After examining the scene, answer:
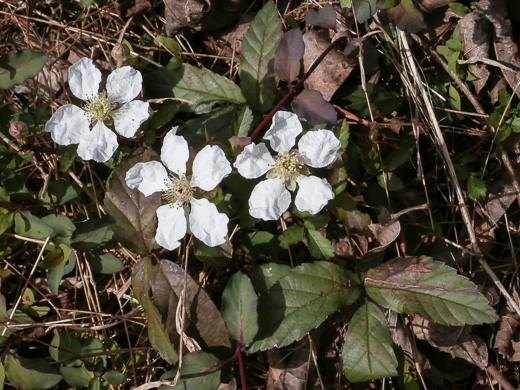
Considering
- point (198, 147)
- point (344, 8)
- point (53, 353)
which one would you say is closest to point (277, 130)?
point (198, 147)

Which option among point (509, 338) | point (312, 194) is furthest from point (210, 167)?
point (509, 338)

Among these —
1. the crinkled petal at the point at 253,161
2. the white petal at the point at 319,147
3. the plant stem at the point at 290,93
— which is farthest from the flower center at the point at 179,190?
the white petal at the point at 319,147

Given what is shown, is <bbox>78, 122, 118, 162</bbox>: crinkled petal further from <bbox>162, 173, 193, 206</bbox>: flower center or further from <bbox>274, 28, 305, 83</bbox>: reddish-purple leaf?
<bbox>274, 28, 305, 83</bbox>: reddish-purple leaf

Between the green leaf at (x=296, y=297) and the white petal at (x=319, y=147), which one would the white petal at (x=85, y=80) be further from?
the green leaf at (x=296, y=297)

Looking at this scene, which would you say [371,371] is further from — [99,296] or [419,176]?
[99,296]

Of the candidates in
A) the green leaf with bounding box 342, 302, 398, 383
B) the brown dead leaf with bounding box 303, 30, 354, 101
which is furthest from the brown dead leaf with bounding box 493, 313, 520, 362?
the brown dead leaf with bounding box 303, 30, 354, 101

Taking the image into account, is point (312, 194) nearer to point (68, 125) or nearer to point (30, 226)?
point (68, 125)
